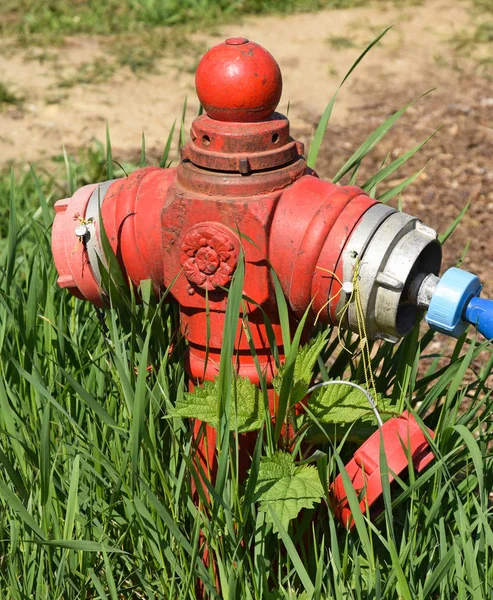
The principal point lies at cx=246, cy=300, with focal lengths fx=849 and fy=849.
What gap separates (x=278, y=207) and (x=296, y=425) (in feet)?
1.25

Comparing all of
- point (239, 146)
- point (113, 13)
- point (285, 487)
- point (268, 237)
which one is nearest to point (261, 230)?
point (268, 237)

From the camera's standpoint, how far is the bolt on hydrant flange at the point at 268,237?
4.53ft

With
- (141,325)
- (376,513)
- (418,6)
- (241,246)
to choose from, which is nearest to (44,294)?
(141,325)

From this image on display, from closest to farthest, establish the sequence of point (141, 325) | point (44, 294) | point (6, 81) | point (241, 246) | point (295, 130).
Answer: point (241, 246)
point (141, 325)
point (44, 294)
point (295, 130)
point (6, 81)

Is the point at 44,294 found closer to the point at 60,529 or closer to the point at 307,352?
the point at 60,529

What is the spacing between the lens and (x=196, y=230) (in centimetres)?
140

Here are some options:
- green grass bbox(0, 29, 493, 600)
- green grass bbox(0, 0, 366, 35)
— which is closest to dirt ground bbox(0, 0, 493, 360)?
green grass bbox(0, 0, 366, 35)

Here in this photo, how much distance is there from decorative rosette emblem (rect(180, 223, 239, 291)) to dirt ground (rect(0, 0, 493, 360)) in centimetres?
165

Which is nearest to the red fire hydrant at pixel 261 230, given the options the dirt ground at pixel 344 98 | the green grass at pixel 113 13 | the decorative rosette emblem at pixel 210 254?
the decorative rosette emblem at pixel 210 254

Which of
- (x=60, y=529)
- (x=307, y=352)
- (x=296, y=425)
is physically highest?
(x=307, y=352)

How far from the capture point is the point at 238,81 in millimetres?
1368

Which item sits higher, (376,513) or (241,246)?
(241,246)

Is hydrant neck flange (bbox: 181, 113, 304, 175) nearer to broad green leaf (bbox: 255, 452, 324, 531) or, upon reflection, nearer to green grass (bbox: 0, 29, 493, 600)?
green grass (bbox: 0, 29, 493, 600)

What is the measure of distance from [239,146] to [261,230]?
14cm
